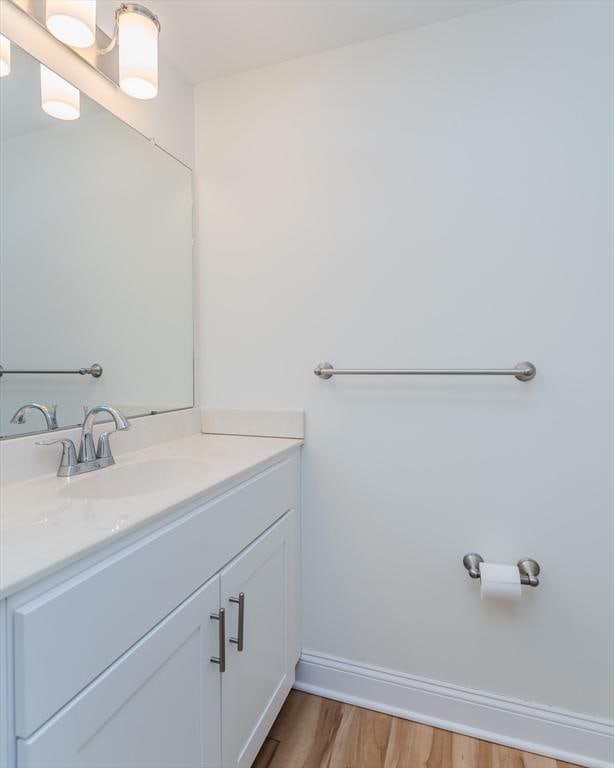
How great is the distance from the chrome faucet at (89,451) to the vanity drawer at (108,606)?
0.37 metres

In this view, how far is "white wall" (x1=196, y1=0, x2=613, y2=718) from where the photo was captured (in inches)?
45.9

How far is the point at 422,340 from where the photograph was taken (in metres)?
1.30

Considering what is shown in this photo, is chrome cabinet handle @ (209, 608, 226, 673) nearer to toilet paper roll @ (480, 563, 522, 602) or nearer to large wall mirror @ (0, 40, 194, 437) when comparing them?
large wall mirror @ (0, 40, 194, 437)

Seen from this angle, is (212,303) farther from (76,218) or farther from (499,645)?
(499,645)

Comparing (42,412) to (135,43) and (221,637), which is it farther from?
(135,43)

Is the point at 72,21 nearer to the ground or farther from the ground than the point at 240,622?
farther from the ground

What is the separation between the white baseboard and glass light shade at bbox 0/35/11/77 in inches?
72.7

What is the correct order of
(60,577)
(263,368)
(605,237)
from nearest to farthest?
(60,577) → (605,237) → (263,368)

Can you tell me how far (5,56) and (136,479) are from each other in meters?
1.03

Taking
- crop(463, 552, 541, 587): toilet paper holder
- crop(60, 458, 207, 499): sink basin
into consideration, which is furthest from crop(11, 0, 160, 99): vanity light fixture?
crop(463, 552, 541, 587): toilet paper holder

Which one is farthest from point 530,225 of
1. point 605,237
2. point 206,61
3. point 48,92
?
point 48,92

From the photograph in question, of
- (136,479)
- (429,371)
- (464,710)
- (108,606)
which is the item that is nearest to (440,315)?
(429,371)

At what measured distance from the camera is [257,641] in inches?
42.7

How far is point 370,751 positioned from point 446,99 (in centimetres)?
194
